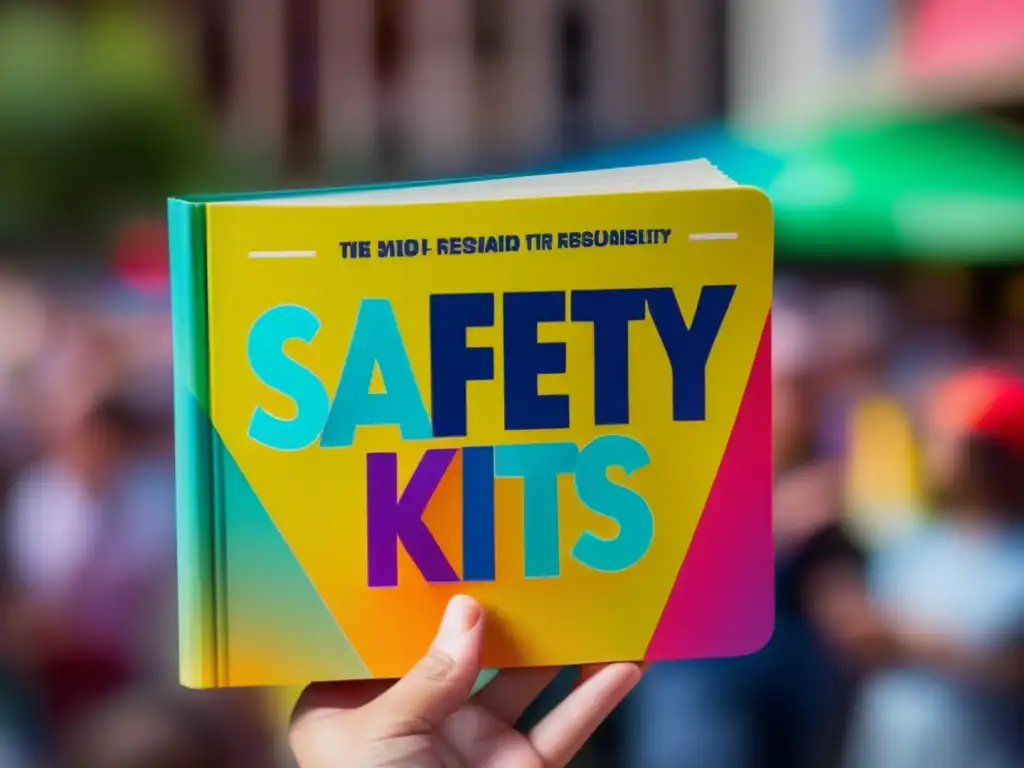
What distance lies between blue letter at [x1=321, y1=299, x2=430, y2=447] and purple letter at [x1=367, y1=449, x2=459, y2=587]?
2 centimetres

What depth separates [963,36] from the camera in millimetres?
3057

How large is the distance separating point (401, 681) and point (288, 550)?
0.34 feet

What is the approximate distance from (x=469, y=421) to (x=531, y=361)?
2.0 inches

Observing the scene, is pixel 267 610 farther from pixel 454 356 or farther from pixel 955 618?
pixel 955 618

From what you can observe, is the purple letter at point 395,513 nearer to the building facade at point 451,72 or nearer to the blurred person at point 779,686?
the blurred person at point 779,686

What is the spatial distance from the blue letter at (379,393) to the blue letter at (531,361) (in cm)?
5

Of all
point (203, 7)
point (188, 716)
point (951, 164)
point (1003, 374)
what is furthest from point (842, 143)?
point (203, 7)

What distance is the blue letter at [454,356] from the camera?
0.76 meters

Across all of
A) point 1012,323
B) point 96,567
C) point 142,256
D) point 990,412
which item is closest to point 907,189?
point 990,412

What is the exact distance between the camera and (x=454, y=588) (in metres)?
0.79

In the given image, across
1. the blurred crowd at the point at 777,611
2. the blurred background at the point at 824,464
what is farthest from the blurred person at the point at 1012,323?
the blurred crowd at the point at 777,611

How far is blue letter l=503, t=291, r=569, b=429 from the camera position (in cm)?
77

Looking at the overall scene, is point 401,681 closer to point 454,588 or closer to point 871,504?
point 454,588

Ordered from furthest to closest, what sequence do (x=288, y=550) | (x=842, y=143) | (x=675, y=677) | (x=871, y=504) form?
(x=842, y=143), (x=871, y=504), (x=675, y=677), (x=288, y=550)
